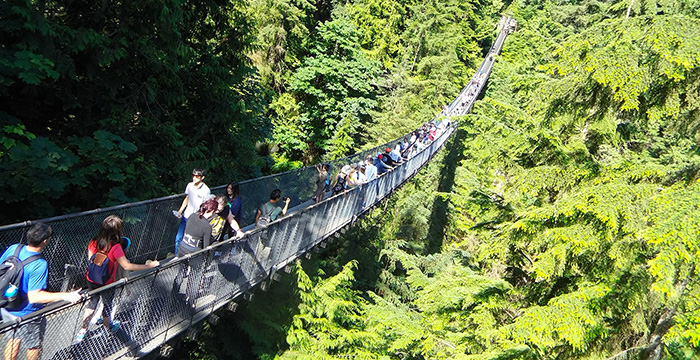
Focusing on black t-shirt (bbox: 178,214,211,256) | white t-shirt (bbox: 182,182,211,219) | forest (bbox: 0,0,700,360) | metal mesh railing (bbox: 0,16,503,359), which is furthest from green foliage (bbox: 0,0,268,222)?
black t-shirt (bbox: 178,214,211,256)

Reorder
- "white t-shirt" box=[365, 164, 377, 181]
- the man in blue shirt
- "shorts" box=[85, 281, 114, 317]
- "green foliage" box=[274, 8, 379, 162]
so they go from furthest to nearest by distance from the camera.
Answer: "green foliage" box=[274, 8, 379, 162], "white t-shirt" box=[365, 164, 377, 181], "shorts" box=[85, 281, 114, 317], the man in blue shirt

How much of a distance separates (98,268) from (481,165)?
4.47m

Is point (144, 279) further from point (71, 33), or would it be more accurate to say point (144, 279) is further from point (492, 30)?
point (492, 30)

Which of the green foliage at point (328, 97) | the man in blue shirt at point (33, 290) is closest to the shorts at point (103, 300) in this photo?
the man in blue shirt at point (33, 290)

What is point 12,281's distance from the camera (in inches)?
107

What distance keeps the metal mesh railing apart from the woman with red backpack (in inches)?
3.1

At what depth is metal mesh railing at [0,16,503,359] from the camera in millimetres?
3180

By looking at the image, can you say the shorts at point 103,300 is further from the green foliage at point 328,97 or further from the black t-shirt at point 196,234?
the green foliage at point 328,97

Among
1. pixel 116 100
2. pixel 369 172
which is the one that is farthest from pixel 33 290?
pixel 369 172

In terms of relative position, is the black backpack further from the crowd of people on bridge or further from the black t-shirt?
the black t-shirt

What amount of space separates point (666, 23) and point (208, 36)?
24.1ft

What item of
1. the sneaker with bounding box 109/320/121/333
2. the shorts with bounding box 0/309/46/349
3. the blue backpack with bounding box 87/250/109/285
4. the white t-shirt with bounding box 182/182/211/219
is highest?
the white t-shirt with bounding box 182/182/211/219

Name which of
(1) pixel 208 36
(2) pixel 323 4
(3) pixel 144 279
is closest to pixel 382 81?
(2) pixel 323 4

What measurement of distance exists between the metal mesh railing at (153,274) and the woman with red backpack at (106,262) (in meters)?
0.08
